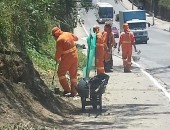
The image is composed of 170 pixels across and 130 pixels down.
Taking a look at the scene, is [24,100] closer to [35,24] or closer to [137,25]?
[35,24]

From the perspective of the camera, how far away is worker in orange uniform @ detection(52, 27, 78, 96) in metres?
14.2

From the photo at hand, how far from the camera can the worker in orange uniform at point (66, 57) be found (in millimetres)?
14172

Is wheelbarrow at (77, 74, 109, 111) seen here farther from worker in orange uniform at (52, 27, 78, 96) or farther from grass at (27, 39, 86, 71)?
grass at (27, 39, 86, 71)

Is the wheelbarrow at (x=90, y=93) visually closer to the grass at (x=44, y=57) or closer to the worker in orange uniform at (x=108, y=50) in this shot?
the grass at (x=44, y=57)

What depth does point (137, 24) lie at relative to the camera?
51062 mm

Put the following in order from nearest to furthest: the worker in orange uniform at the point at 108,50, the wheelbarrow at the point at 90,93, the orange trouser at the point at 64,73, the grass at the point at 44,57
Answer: the wheelbarrow at the point at 90,93 → the orange trouser at the point at 64,73 → the grass at the point at 44,57 → the worker in orange uniform at the point at 108,50

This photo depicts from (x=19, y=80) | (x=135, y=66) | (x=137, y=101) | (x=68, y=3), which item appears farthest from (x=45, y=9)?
(x=135, y=66)

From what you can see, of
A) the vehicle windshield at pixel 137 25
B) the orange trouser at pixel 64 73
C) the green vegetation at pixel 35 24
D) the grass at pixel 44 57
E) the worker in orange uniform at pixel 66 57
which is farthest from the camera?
the vehicle windshield at pixel 137 25

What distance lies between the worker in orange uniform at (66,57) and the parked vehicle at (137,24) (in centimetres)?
3428

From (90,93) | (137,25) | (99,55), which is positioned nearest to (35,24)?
(99,55)

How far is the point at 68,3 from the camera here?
53.4 ft

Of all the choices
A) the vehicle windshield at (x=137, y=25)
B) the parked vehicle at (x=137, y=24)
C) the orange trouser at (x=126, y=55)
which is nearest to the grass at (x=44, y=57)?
the orange trouser at (x=126, y=55)

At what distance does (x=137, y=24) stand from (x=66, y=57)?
37209 mm

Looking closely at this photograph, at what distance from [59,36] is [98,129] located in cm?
485
